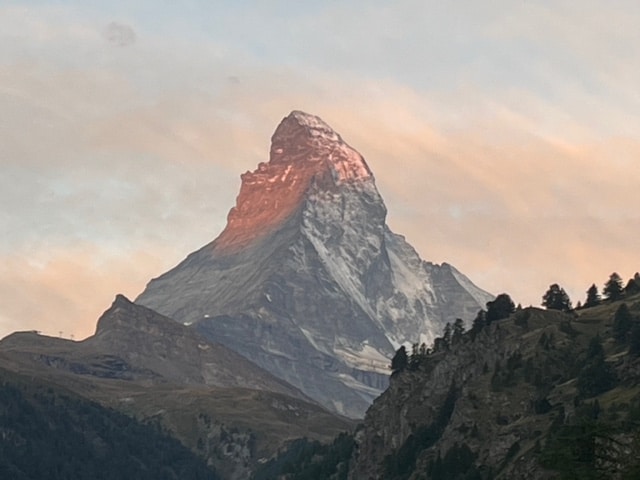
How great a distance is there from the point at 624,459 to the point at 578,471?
9063 millimetres

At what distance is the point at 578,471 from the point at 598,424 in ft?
19.6

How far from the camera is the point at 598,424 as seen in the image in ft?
568

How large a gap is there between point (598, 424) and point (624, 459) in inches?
272

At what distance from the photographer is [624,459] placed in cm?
17700

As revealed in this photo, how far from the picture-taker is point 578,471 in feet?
559
